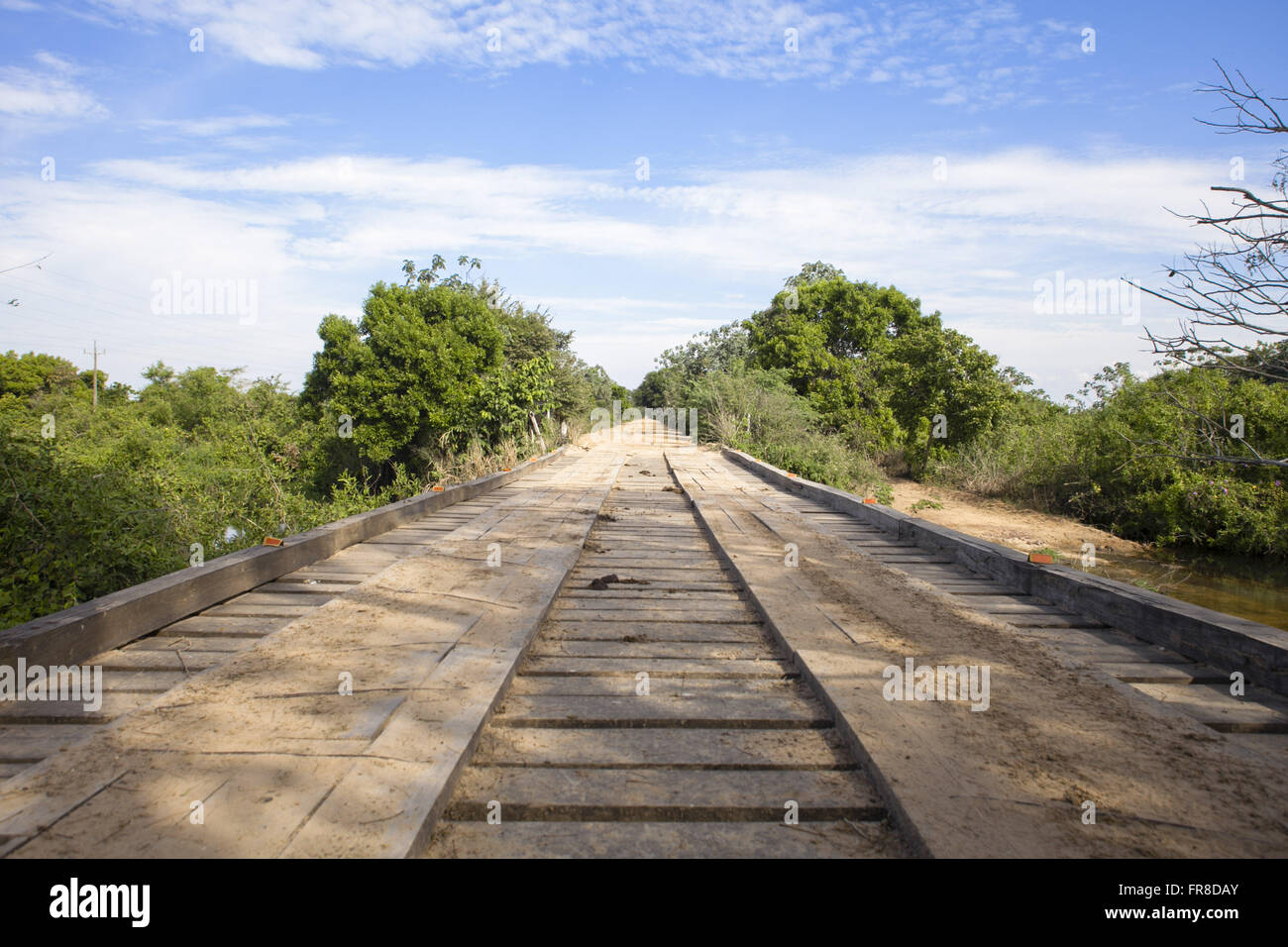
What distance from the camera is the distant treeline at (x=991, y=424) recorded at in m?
12.5

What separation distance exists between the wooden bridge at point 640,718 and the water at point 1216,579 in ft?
21.5

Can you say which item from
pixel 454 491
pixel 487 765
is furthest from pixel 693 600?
pixel 454 491

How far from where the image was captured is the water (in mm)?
9602

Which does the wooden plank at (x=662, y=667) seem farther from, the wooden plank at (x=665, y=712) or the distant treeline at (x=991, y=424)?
the distant treeline at (x=991, y=424)

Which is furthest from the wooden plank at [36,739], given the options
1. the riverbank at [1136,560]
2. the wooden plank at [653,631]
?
the riverbank at [1136,560]

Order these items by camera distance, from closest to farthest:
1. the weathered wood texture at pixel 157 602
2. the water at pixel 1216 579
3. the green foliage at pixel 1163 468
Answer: the weathered wood texture at pixel 157 602 → the water at pixel 1216 579 → the green foliage at pixel 1163 468

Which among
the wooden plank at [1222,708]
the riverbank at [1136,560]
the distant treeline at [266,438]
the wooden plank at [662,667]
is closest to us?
the wooden plank at [1222,708]

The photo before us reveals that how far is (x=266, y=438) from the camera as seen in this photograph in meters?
21.7

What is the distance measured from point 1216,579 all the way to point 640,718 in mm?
12174

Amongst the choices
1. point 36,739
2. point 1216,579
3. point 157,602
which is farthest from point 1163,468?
point 36,739

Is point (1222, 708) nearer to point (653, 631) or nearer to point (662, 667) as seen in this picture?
point (662, 667)
